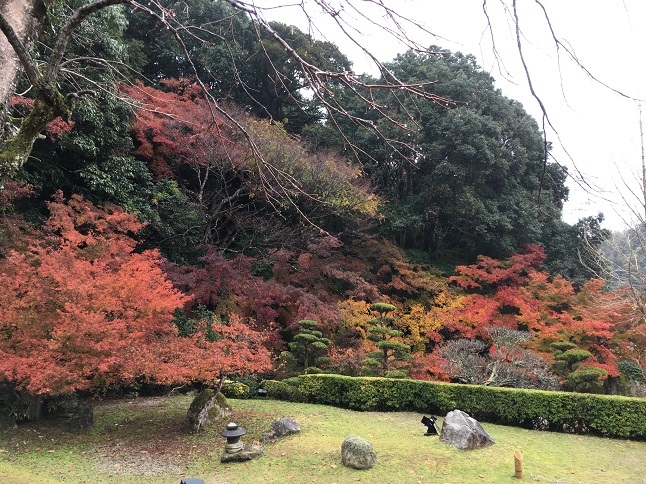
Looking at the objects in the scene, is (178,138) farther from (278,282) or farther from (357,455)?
(357,455)

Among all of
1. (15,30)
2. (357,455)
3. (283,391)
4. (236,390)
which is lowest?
(236,390)

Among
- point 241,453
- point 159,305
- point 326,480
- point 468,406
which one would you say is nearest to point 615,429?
point 468,406

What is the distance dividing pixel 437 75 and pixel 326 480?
12.1 meters

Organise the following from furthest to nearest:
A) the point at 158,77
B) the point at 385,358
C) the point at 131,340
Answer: the point at 158,77, the point at 385,358, the point at 131,340

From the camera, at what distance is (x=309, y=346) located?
10617mm

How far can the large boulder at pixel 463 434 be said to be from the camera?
229 inches

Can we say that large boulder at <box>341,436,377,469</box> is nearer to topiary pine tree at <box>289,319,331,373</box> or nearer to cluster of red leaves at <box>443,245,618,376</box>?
topiary pine tree at <box>289,319,331,373</box>

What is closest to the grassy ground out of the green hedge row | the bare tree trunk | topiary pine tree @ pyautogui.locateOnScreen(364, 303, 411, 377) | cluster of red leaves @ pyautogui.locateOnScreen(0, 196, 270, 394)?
the green hedge row

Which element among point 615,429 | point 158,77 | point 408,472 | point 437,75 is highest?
point 437,75

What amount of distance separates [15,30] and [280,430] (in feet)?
20.5

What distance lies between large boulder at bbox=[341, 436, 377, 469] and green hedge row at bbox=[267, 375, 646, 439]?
11.3ft

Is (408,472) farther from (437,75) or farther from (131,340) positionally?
(437,75)

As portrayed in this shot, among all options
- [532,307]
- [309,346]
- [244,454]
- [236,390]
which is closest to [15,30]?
[244,454]

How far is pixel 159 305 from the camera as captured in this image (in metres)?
6.68
